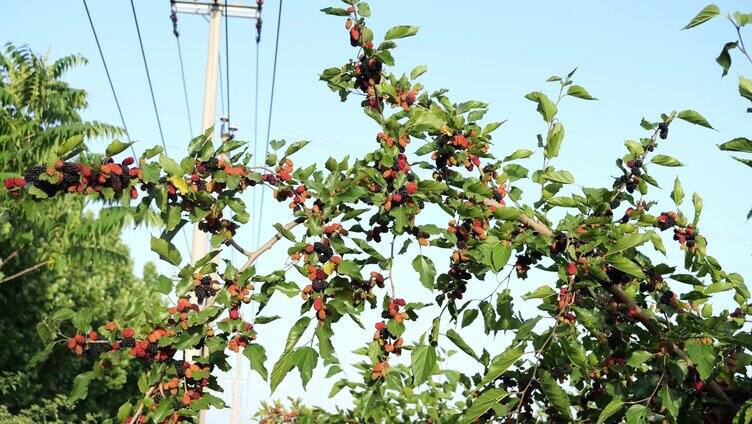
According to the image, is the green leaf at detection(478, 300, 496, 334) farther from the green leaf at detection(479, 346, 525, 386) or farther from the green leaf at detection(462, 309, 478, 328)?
the green leaf at detection(479, 346, 525, 386)

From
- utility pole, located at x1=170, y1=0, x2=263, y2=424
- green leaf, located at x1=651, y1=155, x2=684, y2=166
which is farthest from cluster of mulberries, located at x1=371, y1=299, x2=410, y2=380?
utility pole, located at x1=170, y1=0, x2=263, y2=424

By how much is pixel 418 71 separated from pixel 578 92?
2.60 feet

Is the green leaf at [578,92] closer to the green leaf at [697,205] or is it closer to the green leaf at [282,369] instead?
the green leaf at [697,205]

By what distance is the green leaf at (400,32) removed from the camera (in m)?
3.68

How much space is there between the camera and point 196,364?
129 inches

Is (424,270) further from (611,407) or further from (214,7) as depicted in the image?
(214,7)

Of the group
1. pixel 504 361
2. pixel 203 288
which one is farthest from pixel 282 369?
pixel 504 361

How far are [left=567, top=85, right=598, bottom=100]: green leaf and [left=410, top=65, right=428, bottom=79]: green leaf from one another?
28.6 inches

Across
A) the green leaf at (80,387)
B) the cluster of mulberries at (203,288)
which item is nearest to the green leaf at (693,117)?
the cluster of mulberries at (203,288)

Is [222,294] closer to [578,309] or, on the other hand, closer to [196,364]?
[196,364]

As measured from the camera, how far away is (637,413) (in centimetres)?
320

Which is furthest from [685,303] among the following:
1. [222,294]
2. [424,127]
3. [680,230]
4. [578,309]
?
[222,294]

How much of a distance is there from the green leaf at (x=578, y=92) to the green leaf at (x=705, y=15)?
91 cm

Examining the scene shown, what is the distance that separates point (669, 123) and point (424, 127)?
122cm
